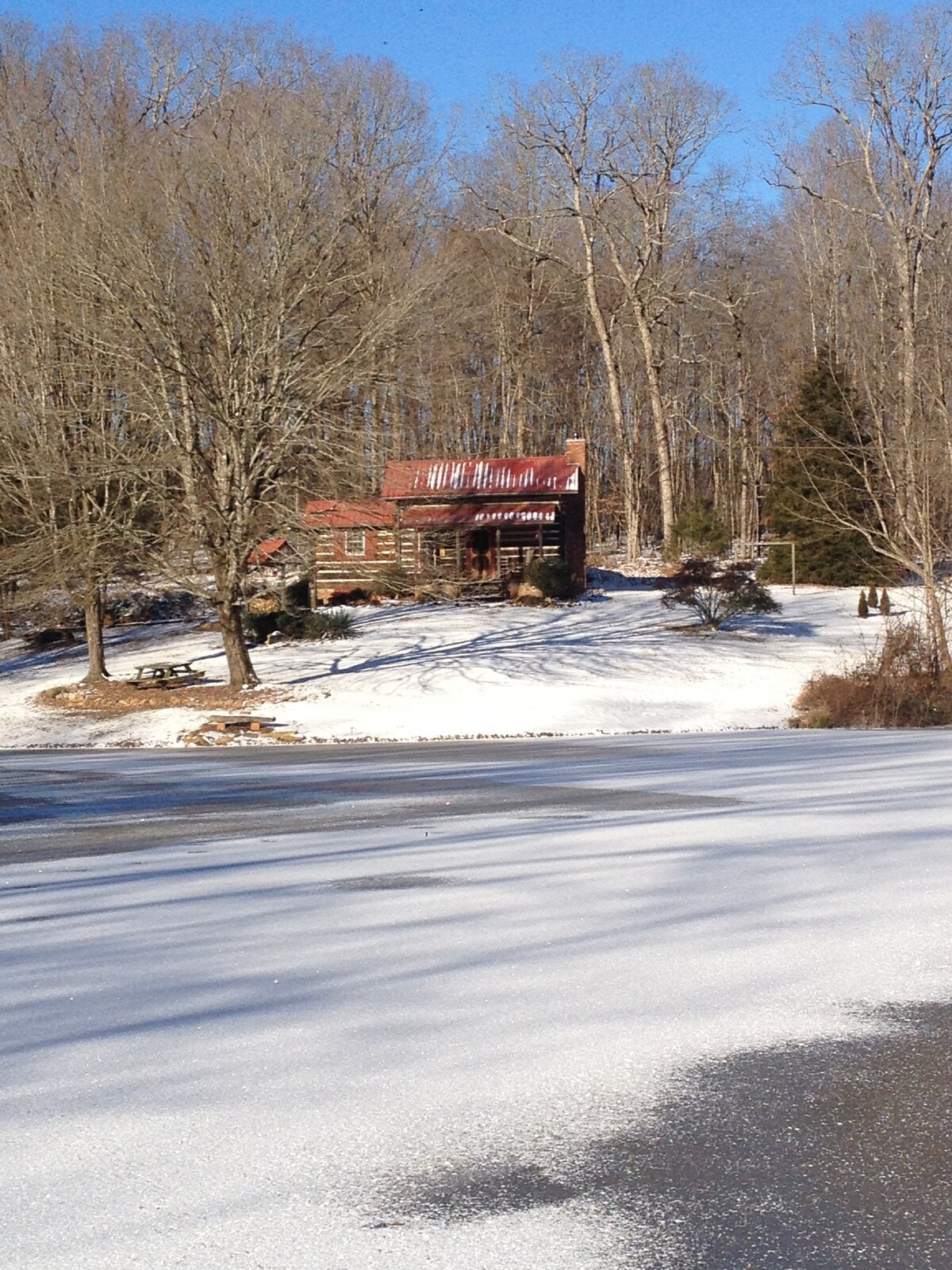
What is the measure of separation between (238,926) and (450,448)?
5713 centimetres

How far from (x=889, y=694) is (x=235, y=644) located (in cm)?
1343

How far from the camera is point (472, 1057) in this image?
15.5 ft

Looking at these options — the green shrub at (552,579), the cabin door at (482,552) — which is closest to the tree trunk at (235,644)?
the green shrub at (552,579)

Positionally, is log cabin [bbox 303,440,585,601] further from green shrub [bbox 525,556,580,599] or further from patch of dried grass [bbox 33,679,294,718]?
patch of dried grass [bbox 33,679,294,718]

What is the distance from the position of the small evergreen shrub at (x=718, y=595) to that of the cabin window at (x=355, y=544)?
12.1 meters

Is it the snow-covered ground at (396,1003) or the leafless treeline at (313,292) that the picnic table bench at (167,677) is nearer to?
the leafless treeline at (313,292)

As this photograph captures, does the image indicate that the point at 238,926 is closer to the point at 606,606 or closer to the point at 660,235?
the point at 606,606

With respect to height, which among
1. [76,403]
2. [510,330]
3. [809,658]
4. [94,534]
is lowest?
[809,658]

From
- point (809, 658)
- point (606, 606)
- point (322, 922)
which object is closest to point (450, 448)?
point (606, 606)

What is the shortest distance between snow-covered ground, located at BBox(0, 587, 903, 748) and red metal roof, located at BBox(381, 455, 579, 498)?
6505mm

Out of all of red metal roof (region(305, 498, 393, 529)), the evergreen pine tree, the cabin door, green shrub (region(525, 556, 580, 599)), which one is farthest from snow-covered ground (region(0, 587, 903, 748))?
the cabin door

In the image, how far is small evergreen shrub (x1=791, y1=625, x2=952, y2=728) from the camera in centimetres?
2611

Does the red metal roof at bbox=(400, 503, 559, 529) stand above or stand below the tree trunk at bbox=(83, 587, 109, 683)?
above

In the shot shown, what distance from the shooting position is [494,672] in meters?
31.0
